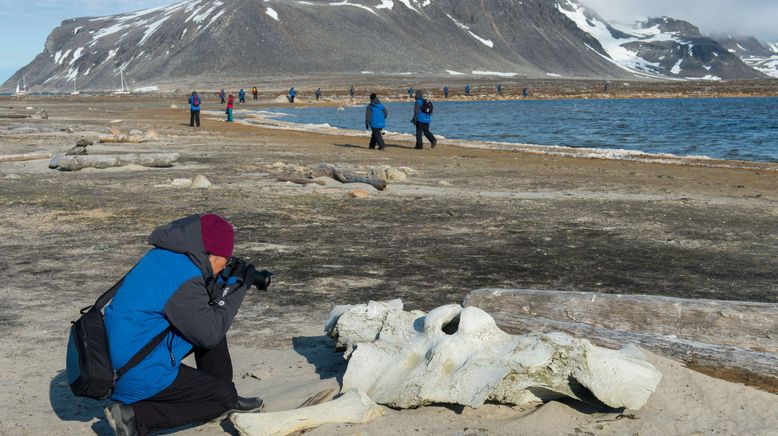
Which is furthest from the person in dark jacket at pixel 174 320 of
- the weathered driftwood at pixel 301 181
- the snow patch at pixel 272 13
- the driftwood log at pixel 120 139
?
the snow patch at pixel 272 13

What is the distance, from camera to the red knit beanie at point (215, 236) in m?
4.63

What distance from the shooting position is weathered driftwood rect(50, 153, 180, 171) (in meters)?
17.8

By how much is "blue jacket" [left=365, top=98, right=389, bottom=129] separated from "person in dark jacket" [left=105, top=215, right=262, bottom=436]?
20.0m

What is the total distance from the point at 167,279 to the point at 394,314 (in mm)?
1814

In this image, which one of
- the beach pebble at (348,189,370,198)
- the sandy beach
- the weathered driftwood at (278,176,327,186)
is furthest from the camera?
the weathered driftwood at (278,176,327,186)

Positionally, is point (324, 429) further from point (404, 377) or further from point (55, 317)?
point (55, 317)

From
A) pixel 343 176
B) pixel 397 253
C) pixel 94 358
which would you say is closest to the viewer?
pixel 94 358

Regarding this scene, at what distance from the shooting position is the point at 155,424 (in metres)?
4.86

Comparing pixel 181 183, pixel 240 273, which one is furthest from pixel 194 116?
pixel 240 273

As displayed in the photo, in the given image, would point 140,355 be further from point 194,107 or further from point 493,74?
point 493,74

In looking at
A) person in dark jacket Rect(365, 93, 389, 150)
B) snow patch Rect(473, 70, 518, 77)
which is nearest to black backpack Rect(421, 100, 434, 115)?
person in dark jacket Rect(365, 93, 389, 150)

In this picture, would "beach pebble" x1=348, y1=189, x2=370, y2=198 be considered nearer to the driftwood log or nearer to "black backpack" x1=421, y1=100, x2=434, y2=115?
"black backpack" x1=421, y1=100, x2=434, y2=115

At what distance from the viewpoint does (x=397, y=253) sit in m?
10.0

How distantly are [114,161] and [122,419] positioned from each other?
570 inches
